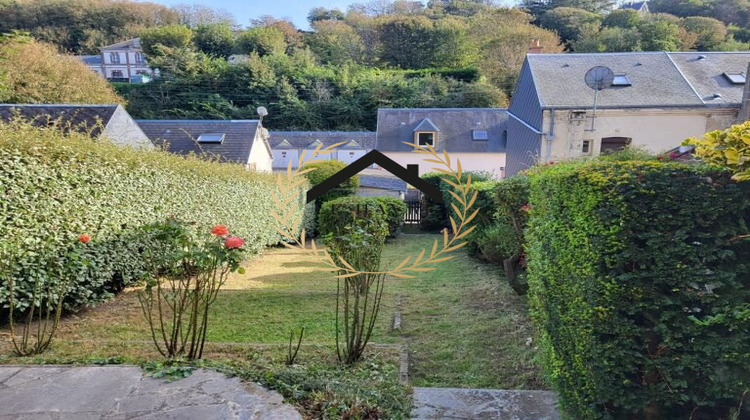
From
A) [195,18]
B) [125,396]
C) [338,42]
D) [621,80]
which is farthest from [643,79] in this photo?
[195,18]

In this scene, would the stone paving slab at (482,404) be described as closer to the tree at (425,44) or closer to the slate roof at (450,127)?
the slate roof at (450,127)

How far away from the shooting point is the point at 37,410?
6.72 feet

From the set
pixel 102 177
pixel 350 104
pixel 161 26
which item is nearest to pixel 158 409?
pixel 102 177

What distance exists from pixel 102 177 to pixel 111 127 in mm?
7500

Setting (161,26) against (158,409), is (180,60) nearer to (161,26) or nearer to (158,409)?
(161,26)

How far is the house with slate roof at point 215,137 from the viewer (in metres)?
13.5

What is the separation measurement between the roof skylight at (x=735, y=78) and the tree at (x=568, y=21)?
71.1 feet

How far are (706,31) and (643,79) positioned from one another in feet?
68.6

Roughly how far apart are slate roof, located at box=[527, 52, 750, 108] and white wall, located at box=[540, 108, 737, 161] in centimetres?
24

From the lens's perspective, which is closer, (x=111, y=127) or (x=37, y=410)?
(x=37, y=410)

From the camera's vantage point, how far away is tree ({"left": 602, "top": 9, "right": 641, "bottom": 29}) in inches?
1129

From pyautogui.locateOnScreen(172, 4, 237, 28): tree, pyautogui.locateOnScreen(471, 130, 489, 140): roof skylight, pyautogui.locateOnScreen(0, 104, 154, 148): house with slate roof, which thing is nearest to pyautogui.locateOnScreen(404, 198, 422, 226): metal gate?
A: pyautogui.locateOnScreen(0, 104, 154, 148): house with slate roof

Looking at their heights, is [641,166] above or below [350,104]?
below

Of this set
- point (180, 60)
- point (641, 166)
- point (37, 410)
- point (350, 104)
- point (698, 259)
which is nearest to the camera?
point (698, 259)
